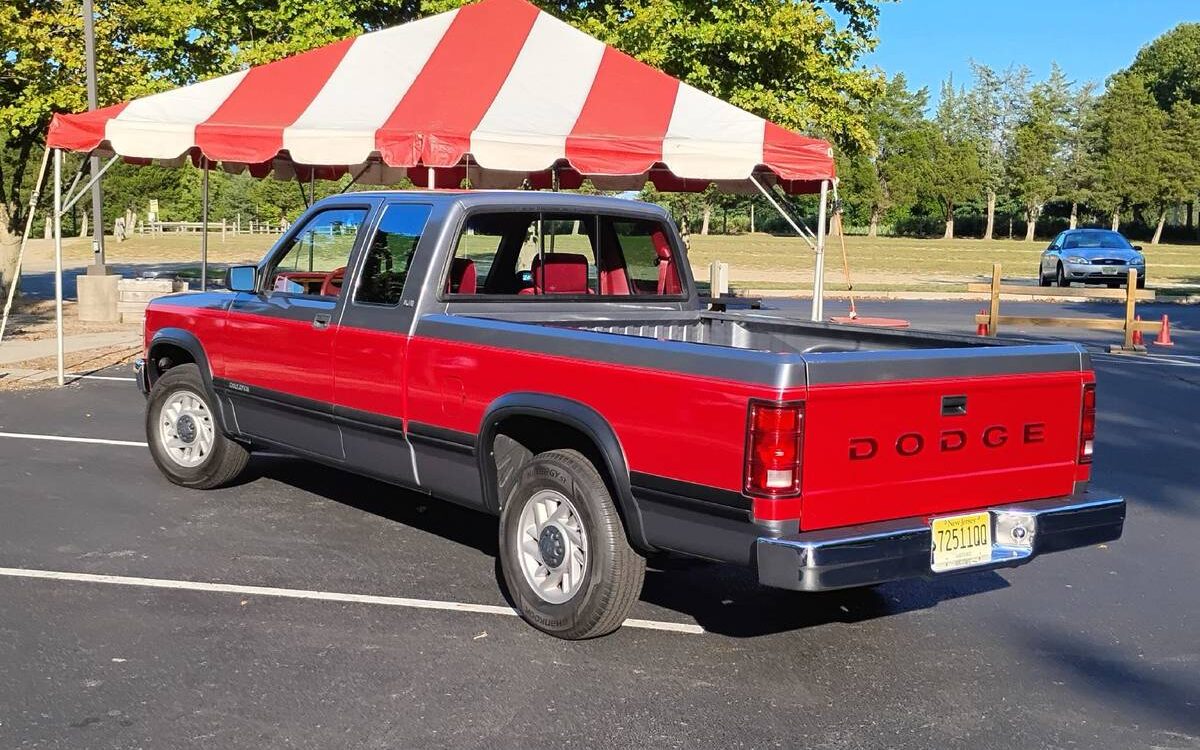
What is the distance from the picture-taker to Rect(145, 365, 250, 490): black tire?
785 centimetres

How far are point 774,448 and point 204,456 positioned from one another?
4.70m

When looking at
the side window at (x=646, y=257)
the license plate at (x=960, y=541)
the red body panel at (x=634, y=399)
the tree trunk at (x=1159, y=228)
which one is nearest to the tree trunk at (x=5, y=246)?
the side window at (x=646, y=257)

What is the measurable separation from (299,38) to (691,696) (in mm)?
19735

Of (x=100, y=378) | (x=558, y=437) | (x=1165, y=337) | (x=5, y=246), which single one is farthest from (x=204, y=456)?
(x=5, y=246)

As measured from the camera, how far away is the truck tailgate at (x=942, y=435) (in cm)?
458

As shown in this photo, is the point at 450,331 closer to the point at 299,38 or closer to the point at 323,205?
the point at 323,205

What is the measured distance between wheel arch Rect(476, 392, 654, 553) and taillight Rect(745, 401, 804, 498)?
64cm

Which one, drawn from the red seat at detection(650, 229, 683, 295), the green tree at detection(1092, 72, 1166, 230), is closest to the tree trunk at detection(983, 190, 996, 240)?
the green tree at detection(1092, 72, 1166, 230)

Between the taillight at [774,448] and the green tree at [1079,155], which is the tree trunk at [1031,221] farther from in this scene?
the taillight at [774,448]

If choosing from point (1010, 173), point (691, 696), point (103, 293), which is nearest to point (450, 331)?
point (691, 696)

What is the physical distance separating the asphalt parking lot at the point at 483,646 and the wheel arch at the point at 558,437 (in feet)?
1.88

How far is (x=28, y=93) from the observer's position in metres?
21.5

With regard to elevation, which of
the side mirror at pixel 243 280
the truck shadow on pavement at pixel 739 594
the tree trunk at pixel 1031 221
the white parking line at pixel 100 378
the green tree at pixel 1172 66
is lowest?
the truck shadow on pavement at pixel 739 594

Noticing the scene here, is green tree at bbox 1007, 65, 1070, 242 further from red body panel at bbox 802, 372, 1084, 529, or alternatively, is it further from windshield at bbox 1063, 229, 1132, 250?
red body panel at bbox 802, 372, 1084, 529
